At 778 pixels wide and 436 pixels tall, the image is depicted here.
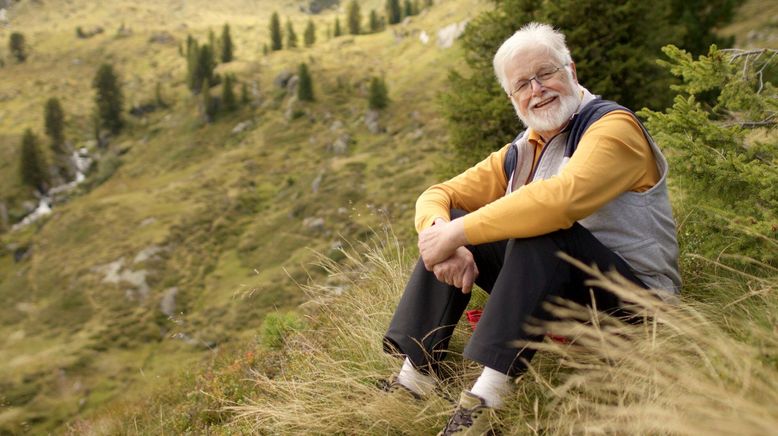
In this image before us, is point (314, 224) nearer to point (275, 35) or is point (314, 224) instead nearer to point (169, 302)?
point (169, 302)

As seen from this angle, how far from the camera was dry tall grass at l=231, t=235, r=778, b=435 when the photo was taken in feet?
4.82

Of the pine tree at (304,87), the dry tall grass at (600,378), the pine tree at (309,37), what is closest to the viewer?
the dry tall grass at (600,378)

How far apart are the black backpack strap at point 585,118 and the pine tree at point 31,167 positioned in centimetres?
7701

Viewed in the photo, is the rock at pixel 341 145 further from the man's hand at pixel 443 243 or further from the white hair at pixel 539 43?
the man's hand at pixel 443 243

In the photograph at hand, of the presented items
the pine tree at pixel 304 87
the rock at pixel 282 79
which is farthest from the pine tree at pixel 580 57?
the rock at pixel 282 79

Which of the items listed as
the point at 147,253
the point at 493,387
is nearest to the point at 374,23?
the point at 147,253

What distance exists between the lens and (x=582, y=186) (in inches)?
87.9

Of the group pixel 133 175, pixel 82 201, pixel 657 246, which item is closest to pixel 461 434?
pixel 657 246

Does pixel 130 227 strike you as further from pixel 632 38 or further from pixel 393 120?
pixel 632 38

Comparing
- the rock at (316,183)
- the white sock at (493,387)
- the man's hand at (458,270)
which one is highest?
the man's hand at (458,270)

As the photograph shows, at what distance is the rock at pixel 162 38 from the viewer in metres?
116

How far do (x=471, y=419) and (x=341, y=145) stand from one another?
57.1m

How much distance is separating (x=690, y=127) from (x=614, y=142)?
1.17 m

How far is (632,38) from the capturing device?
30.6ft
